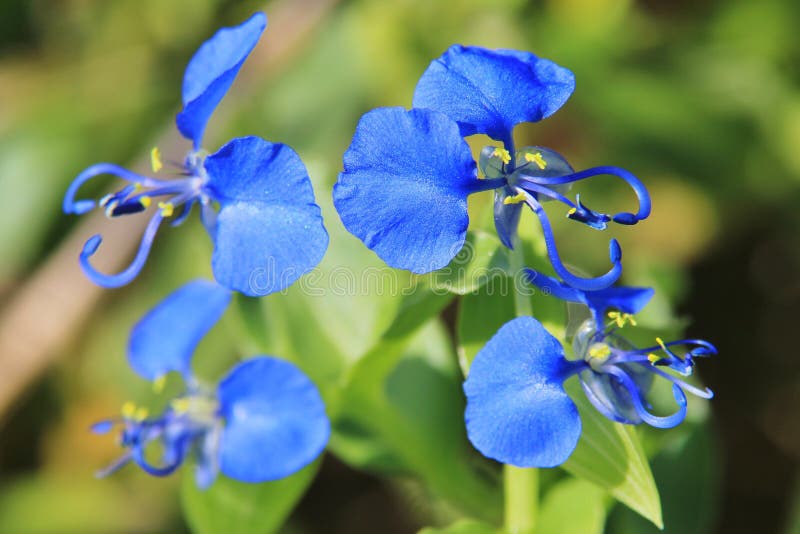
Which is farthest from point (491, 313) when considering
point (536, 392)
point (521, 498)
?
point (521, 498)

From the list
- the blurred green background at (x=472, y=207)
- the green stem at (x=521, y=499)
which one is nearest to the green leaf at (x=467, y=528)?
the green stem at (x=521, y=499)

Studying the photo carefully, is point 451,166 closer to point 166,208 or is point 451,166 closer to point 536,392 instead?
point 536,392

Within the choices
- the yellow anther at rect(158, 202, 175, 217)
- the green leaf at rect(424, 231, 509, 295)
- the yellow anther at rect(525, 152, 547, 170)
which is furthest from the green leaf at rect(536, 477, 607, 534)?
the yellow anther at rect(158, 202, 175, 217)

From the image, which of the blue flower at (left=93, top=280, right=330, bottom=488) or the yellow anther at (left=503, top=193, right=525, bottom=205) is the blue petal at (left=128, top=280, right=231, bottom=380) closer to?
the blue flower at (left=93, top=280, right=330, bottom=488)

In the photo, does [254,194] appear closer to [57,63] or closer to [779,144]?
[779,144]

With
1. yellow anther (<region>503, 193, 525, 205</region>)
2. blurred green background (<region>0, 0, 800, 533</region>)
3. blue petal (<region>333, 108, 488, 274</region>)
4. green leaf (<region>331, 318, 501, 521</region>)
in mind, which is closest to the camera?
blue petal (<region>333, 108, 488, 274</region>)

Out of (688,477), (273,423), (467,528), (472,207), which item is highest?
(273,423)
